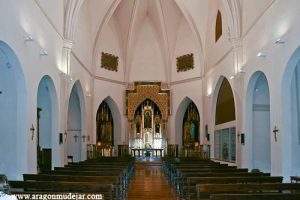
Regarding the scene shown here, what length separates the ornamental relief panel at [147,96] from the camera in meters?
32.4

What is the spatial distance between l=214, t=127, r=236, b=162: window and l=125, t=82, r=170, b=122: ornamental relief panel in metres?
6.80

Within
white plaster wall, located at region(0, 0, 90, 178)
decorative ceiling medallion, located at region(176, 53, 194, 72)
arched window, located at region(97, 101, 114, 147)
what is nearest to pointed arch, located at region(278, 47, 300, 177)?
white plaster wall, located at region(0, 0, 90, 178)

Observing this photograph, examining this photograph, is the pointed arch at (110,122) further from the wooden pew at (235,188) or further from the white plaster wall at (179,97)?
the wooden pew at (235,188)

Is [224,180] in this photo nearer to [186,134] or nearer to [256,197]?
[256,197]

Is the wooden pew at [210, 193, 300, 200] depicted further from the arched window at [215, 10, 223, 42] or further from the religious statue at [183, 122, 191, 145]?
the religious statue at [183, 122, 191, 145]

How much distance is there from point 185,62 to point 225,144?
955 centimetres

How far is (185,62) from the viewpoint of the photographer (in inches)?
1249

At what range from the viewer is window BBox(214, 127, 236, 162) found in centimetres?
2225

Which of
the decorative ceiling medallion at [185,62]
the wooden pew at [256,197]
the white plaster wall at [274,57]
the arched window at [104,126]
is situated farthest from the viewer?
the arched window at [104,126]

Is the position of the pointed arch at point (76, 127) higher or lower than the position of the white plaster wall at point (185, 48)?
lower

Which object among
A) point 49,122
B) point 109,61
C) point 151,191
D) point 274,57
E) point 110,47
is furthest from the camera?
point 110,47

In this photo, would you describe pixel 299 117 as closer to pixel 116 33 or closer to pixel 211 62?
pixel 211 62

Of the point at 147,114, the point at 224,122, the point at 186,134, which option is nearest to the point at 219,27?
the point at 224,122

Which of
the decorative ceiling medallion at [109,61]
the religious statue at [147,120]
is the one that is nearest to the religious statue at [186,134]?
the religious statue at [147,120]
